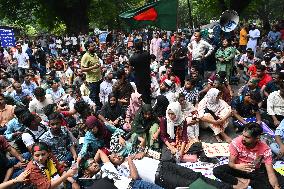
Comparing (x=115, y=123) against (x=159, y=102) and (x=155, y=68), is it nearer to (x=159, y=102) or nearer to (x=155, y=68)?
(x=159, y=102)

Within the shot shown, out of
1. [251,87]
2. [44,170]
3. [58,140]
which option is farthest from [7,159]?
[251,87]

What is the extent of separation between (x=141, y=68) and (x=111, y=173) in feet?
9.98

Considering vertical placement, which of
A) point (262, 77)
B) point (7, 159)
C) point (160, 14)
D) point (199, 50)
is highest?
point (160, 14)

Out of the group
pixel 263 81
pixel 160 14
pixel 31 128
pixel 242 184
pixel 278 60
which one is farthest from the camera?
pixel 278 60

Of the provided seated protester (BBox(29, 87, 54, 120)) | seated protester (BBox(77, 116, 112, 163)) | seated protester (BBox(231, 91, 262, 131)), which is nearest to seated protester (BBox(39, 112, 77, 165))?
seated protester (BBox(77, 116, 112, 163))

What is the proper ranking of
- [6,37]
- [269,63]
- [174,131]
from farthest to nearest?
[6,37], [269,63], [174,131]

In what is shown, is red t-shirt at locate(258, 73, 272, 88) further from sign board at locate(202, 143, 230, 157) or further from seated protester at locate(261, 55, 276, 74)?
seated protester at locate(261, 55, 276, 74)

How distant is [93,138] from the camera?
18.8 ft

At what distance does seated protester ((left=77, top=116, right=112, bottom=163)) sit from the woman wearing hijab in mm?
1053

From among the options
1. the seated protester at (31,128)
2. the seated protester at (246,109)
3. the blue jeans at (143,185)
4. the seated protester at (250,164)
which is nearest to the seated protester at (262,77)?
the seated protester at (246,109)

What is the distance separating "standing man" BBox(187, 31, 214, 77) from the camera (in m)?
9.70

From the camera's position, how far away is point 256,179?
15.8ft

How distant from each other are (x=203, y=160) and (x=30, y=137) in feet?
8.98

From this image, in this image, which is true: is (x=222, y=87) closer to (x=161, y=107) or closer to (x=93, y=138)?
(x=161, y=107)
